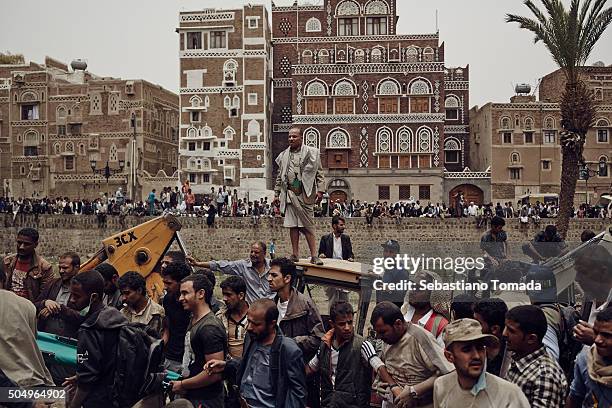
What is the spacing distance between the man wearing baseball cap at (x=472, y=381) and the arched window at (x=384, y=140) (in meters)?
41.2

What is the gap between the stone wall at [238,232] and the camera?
117 feet

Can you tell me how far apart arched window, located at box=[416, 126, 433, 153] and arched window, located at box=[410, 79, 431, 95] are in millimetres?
2259

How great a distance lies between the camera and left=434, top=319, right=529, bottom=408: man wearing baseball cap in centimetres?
404

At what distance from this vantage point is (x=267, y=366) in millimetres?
5496

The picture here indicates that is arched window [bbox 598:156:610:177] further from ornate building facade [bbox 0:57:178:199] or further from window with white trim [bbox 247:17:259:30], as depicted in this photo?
ornate building facade [bbox 0:57:178:199]

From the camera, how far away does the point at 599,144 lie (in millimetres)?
46750

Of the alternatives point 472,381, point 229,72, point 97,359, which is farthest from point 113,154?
point 472,381

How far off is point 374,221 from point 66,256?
2910 centimetres

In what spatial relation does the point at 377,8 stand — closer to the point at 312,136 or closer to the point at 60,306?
the point at 312,136

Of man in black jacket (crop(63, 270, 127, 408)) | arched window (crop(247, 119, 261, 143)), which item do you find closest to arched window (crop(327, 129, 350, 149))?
arched window (crop(247, 119, 261, 143))

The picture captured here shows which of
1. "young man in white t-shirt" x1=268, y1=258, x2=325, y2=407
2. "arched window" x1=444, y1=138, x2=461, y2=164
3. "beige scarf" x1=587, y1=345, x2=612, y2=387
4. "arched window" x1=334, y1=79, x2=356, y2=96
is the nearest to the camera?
"beige scarf" x1=587, y1=345, x2=612, y2=387

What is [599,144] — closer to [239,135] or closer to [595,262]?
[239,135]

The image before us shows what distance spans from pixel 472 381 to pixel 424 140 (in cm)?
4148

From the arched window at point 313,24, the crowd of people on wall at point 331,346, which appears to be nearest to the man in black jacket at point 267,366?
the crowd of people on wall at point 331,346
